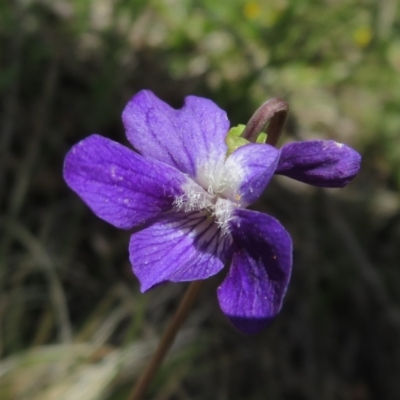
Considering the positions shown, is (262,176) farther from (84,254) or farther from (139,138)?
(84,254)

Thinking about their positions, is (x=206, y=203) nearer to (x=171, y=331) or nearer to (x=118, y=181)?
(x=118, y=181)

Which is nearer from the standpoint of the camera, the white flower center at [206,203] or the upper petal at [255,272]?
the upper petal at [255,272]

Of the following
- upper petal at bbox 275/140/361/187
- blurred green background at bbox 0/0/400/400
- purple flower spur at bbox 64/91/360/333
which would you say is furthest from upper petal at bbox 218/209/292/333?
blurred green background at bbox 0/0/400/400

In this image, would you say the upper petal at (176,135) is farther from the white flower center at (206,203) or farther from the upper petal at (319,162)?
the upper petal at (319,162)

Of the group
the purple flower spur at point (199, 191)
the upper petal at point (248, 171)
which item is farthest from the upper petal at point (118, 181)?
the upper petal at point (248, 171)

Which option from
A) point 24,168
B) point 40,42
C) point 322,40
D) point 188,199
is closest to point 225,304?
point 188,199

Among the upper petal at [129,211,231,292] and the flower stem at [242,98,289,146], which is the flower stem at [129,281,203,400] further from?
the flower stem at [242,98,289,146]

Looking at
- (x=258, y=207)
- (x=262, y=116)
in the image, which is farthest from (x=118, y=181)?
(x=258, y=207)
